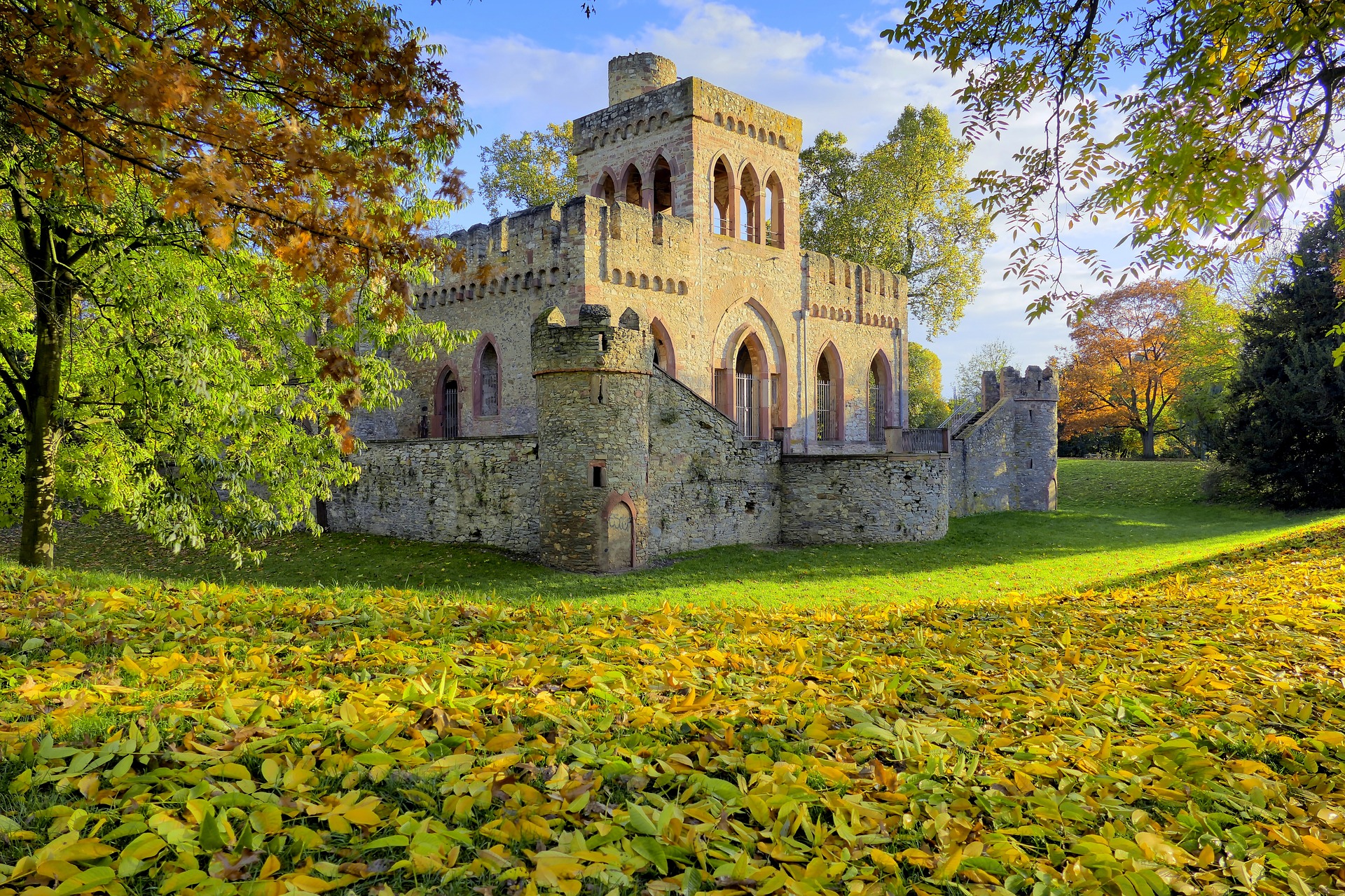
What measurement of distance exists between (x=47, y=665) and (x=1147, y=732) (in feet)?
19.4

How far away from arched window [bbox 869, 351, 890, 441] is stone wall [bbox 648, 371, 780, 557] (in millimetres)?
11213

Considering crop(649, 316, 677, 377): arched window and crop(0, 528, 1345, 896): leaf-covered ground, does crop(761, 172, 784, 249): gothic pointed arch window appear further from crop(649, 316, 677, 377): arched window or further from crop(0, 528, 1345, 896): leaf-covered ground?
crop(0, 528, 1345, 896): leaf-covered ground

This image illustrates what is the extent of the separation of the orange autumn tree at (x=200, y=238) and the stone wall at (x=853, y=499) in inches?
350

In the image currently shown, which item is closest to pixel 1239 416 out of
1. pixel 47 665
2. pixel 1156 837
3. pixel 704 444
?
pixel 704 444

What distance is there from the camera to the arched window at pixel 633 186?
79.8 ft

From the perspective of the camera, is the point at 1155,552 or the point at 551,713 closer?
the point at 551,713

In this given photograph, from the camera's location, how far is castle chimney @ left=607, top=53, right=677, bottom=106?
82.9 ft

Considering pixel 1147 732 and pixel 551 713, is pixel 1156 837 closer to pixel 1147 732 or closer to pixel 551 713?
pixel 1147 732

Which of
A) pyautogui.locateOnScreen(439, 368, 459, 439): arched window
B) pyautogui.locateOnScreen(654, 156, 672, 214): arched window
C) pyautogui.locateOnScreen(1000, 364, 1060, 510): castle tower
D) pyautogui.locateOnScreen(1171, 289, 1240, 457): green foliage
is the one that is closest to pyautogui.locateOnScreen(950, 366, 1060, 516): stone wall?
pyautogui.locateOnScreen(1000, 364, 1060, 510): castle tower

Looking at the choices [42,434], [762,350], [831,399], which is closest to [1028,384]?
[831,399]

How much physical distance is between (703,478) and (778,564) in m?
2.57

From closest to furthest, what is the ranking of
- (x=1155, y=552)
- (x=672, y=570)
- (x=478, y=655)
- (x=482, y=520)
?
(x=478, y=655)
(x=672, y=570)
(x=482, y=520)
(x=1155, y=552)

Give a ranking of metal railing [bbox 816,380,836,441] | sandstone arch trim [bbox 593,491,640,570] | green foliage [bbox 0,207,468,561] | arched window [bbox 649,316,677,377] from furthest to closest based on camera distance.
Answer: metal railing [bbox 816,380,836,441], arched window [bbox 649,316,677,377], sandstone arch trim [bbox 593,491,640,570], green foliage [bbox 0,207,468,561]

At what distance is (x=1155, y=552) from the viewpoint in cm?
1834
